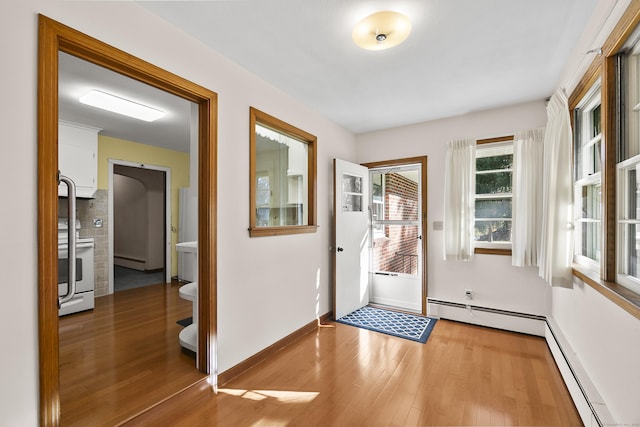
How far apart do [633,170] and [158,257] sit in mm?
7293

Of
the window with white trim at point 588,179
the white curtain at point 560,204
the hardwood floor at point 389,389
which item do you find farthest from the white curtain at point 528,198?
the hardwood floor at point 389,389

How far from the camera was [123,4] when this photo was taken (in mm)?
1611

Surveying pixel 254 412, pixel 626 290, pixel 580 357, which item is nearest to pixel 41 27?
pixel 254 412

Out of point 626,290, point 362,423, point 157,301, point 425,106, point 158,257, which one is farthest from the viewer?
point 158,257

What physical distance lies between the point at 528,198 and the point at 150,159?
5650 millimetres

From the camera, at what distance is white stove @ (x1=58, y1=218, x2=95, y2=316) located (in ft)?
11.6

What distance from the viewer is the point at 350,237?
3725mm

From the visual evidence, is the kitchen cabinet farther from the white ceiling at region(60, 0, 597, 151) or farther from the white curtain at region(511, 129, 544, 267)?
the white curtain at region(511, 129, 544, 267)

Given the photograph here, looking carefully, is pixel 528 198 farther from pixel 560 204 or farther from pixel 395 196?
pixel 395 196

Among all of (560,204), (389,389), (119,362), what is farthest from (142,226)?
(560,204)

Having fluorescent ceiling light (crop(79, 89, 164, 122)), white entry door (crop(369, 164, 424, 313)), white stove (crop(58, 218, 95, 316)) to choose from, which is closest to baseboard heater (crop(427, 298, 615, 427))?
white entry door (crop(369, 164, 424, 313))

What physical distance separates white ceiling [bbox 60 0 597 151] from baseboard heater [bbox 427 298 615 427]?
2.21 meters

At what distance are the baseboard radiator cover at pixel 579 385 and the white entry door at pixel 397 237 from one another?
1524mm
